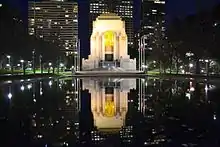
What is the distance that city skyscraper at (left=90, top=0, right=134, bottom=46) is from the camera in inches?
6275

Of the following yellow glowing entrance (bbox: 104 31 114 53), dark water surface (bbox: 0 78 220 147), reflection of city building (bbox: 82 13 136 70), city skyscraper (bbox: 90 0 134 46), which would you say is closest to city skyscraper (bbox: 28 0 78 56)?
city skyscraper (bbox: 90 0 134 46)

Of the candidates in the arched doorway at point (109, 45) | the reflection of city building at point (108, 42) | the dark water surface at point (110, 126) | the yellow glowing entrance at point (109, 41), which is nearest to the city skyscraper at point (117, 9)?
the yellow glowing entrance at point (109, 41)

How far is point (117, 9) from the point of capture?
16362 centimetres

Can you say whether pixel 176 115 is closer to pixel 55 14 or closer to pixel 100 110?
pixel 100 110

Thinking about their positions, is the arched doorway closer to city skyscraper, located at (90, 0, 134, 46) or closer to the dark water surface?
city skyscraper, located at (90, 0, 134, 46)

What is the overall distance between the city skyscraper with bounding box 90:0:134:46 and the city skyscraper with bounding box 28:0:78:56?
943 cm

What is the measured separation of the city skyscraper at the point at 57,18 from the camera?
154625 mm

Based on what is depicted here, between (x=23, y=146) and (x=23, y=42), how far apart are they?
54330 mm

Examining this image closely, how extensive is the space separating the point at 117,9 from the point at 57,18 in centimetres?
2404

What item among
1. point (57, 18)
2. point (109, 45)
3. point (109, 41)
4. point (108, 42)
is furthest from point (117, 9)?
point (109, 45)

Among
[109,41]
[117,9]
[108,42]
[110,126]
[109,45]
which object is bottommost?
[110,126]

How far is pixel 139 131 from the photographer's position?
40.2 ft

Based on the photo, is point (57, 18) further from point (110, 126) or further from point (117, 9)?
point (110, 126)

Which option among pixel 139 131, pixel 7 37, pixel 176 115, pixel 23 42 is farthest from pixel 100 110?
pixel 23 42
